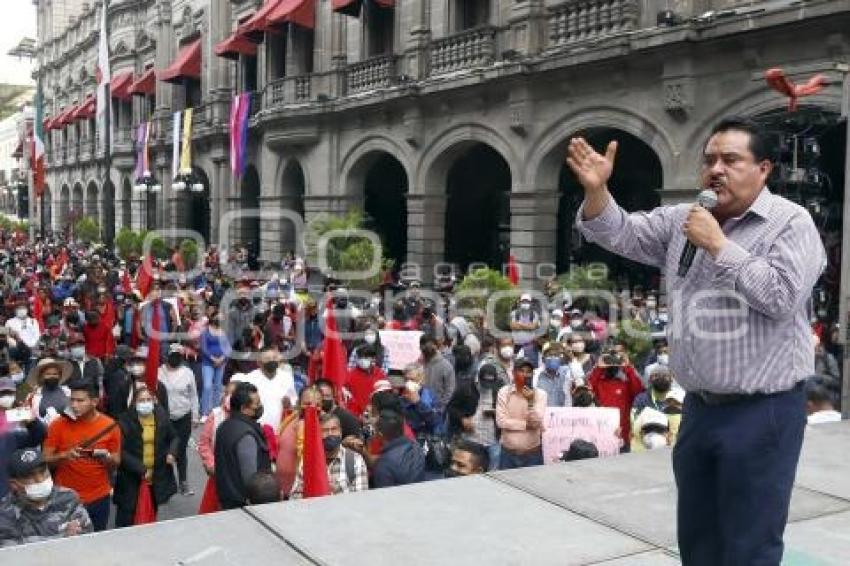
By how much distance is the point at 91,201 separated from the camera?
1976 inches

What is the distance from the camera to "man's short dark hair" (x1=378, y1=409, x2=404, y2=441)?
6.17 m

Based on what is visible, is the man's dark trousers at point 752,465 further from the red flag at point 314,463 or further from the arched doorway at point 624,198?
the arched doorway at point 624,198

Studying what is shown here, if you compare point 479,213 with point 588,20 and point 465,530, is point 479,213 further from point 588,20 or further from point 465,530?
point 465,530

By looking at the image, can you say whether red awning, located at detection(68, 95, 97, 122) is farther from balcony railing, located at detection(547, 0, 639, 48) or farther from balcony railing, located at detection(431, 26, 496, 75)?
balcony railing, located at detection(547, 0, 639, 48)

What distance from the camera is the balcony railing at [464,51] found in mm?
18406

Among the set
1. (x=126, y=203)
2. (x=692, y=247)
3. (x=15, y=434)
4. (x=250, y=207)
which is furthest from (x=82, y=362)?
(x=126, y=203)

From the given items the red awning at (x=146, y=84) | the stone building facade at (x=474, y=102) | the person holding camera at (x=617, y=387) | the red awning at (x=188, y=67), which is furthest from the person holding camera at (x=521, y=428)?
the red awning at (x=146, y=84)

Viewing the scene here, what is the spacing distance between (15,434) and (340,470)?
252 cm

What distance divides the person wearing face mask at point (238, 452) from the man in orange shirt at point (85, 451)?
0.98 meters

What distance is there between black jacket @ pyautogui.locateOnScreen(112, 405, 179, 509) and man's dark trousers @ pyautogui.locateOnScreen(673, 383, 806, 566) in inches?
209

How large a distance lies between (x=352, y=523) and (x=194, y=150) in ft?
103

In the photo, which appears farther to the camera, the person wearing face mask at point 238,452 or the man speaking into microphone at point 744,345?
the person wearing face mask at point 238,452

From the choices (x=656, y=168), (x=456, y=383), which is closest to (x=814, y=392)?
(x=456, y=383)

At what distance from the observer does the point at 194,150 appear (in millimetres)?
32781
